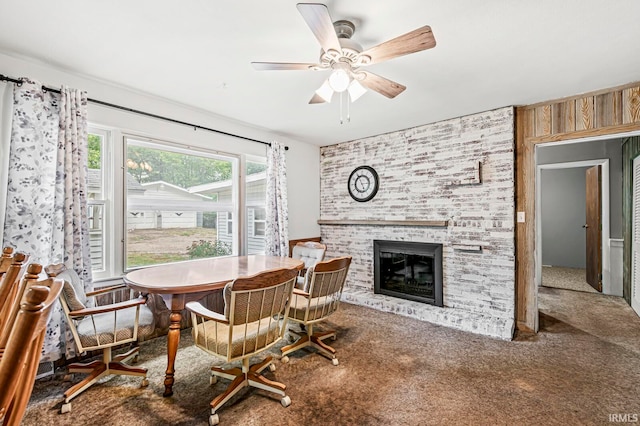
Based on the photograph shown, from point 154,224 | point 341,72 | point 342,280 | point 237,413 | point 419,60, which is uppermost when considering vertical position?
point 419,60

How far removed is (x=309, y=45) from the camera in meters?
2.11

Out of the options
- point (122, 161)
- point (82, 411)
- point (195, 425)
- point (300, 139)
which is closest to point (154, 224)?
point (122, 161)

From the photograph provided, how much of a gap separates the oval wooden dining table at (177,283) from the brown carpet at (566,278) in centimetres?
522

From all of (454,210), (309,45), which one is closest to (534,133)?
(454,210)

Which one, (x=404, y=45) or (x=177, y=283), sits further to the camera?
(x=177, y=283)

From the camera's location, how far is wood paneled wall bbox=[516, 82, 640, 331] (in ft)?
9.07

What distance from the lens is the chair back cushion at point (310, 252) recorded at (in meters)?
3.53

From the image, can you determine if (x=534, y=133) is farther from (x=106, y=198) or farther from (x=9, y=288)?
(x=106, y=198)

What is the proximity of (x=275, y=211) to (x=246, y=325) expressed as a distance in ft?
7.96

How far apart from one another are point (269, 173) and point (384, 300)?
238 cm

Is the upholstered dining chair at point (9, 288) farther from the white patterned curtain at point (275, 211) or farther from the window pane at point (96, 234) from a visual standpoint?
the white patterned curtain at point (275, 211)

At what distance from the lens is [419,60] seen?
2.27m

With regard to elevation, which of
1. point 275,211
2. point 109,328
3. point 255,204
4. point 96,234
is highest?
point 255,204

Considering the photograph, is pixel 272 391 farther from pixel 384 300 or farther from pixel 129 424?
pixel 384 300
